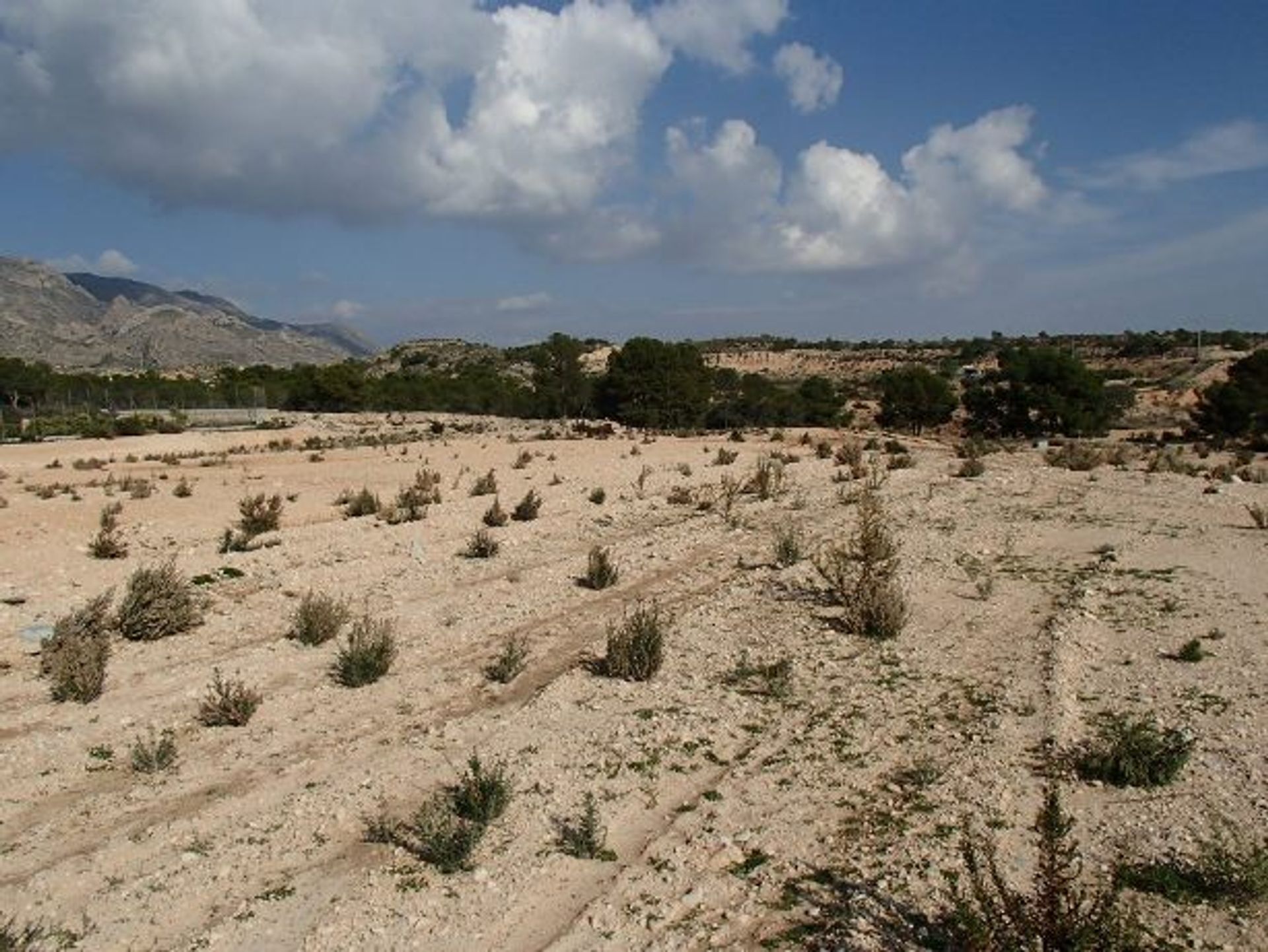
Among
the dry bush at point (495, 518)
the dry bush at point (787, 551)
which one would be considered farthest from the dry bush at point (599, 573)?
the dry bush at point (495, 518)

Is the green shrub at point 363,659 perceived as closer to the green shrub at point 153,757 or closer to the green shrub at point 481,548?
the green shrub at point 153,757

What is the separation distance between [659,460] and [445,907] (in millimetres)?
22987

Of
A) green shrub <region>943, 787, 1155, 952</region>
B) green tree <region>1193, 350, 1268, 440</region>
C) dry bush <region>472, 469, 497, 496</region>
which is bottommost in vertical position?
green tree <region>1193, 350, 1268, 440</region>

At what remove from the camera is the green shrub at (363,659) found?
8383 millimetres

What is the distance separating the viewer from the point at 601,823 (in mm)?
5652

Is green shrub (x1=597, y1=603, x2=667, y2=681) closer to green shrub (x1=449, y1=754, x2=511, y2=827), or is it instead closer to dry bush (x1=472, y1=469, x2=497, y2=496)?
green shrub (x1=449, y1=754, x2=511, y2=827)

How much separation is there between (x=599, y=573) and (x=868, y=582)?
136 inches

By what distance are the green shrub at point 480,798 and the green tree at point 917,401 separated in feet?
154

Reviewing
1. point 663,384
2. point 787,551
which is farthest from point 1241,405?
point 787,551

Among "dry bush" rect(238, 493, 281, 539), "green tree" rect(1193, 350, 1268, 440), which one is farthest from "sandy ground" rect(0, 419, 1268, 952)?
"green tree" rect(1193, 350, 1268, 440)

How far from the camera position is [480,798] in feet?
18.7

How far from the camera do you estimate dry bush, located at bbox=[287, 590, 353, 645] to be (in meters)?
9.59

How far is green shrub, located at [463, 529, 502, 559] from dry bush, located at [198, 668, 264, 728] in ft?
20.5

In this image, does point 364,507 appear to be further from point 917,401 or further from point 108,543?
point 917,401
